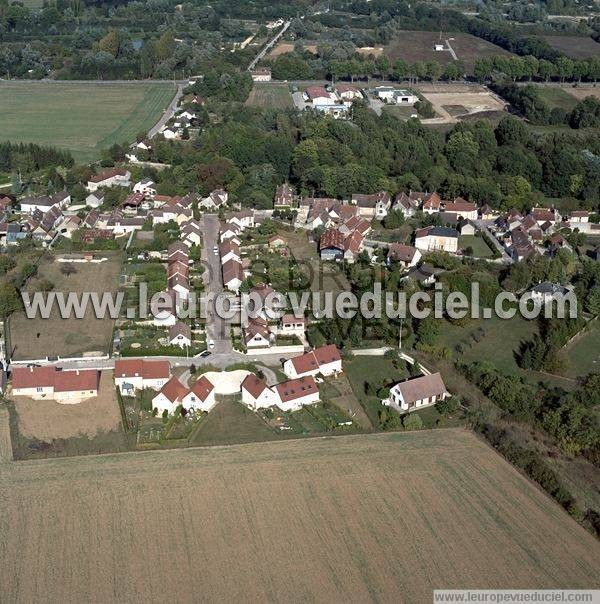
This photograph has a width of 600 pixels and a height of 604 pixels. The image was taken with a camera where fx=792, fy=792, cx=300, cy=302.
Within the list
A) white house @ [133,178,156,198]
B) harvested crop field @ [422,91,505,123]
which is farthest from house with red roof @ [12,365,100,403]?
harvested crop field @ [422,91,505,123]

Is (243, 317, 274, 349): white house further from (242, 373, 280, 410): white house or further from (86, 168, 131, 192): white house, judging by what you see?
(86, 168, 131, 192): white house

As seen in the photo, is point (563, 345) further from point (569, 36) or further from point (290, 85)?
point (569, 36)

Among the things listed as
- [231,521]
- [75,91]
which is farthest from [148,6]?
[231,521]

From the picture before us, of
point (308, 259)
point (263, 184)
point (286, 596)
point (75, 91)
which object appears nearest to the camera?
point (286, 596)

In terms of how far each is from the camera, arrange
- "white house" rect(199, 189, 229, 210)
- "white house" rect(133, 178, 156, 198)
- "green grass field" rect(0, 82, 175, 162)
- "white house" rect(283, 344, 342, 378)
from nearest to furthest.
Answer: "white house" rect(283, 344, 342, 378) → "white house" rect(199, 189, 229, 210) → "white house" rect(133, 178, 156, 198) → "green grass field" rect(0, 82, 175, 162)

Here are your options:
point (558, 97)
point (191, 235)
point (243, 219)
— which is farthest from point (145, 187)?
point (558, 97)

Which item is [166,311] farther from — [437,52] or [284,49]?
[437,52]

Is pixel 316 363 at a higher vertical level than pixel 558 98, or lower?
lower
